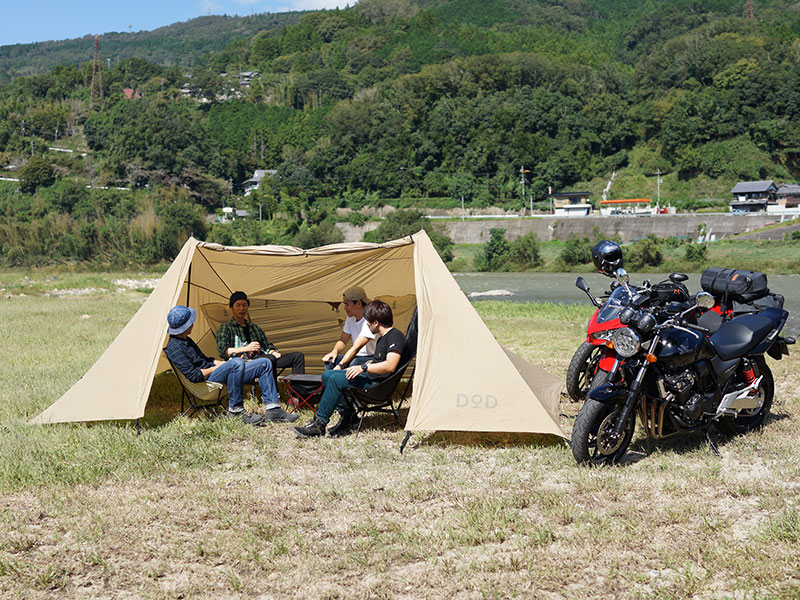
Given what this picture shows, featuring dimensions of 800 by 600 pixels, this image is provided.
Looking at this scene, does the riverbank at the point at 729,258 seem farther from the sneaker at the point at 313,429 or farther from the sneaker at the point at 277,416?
the sneaker at the point at 313,429

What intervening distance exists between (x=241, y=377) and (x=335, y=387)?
3.22 feet

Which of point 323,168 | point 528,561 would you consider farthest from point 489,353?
point 323,168

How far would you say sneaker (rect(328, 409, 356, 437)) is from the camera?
6906 millimetres

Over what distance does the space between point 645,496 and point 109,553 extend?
3163mm

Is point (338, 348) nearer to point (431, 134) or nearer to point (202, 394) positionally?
point (202, 394)

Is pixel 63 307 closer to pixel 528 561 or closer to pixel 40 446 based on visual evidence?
pixel 40 446

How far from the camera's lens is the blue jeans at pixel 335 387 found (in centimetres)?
675

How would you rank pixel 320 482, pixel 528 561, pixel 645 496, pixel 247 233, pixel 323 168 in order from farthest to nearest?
pixel 323 168 → pixel 247 233 → pixel 320 482 → pixel 645 496 → pixel 528 561

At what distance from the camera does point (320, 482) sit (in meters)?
5.62

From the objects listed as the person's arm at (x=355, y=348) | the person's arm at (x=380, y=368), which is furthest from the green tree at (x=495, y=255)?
the person's arm at (x=380, y=368)

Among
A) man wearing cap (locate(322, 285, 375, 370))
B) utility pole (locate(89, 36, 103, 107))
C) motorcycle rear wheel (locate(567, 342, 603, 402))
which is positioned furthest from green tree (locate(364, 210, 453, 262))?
utility pole (locate(89, 36, 103, 107))

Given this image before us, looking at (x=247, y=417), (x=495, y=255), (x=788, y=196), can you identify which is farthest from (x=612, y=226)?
(x=247, y=417)

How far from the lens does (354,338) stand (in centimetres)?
827

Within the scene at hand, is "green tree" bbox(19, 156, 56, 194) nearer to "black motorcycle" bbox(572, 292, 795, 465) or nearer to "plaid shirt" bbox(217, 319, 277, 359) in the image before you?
"plaid shirt" bbox(217, 319, 277, 359)
